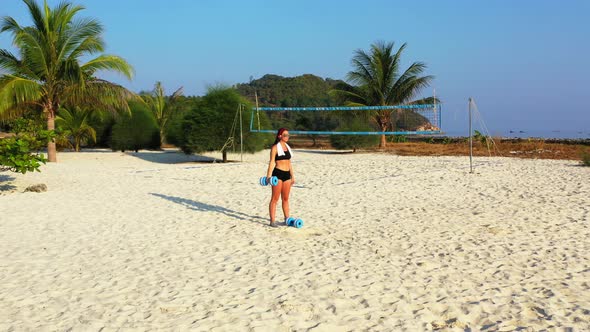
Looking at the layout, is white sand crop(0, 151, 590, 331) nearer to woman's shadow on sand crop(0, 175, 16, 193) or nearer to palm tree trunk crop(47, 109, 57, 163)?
woman's shadow on sand crop(0, 175, 16, 193)

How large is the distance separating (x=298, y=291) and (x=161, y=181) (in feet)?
26.1

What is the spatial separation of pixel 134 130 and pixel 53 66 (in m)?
6.61

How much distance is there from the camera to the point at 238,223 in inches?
263

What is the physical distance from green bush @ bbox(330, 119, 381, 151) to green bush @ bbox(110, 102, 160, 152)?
27.9 ft

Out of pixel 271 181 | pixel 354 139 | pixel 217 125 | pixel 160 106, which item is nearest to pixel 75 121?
pixel 160 106

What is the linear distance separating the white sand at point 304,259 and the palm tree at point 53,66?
6.13 m

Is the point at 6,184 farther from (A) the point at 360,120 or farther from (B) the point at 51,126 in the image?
(A) the point at 360,120

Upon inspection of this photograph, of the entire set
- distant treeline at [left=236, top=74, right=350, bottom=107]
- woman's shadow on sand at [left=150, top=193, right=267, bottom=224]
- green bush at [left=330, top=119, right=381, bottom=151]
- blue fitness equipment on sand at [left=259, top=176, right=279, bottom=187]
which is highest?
distant treeline at [left=236, top=74, right=350, bottom=107]

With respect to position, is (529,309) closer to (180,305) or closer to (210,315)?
(210,315)

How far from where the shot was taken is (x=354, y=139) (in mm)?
21594

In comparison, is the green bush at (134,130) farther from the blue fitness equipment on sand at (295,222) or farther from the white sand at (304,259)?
the blue fitness equipment on sand at (295,222)

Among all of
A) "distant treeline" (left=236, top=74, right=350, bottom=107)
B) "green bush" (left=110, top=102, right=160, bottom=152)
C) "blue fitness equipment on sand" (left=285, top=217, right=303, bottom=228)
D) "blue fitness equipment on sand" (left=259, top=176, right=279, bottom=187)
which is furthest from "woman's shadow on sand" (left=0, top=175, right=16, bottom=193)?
"distant treeline" (left=236, top=74, right=350, bottom=107)

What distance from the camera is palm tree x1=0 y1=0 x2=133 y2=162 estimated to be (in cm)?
1441

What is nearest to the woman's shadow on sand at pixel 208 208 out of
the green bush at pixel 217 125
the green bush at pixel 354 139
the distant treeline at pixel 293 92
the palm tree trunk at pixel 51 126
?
the green bush at pixel 217 125
